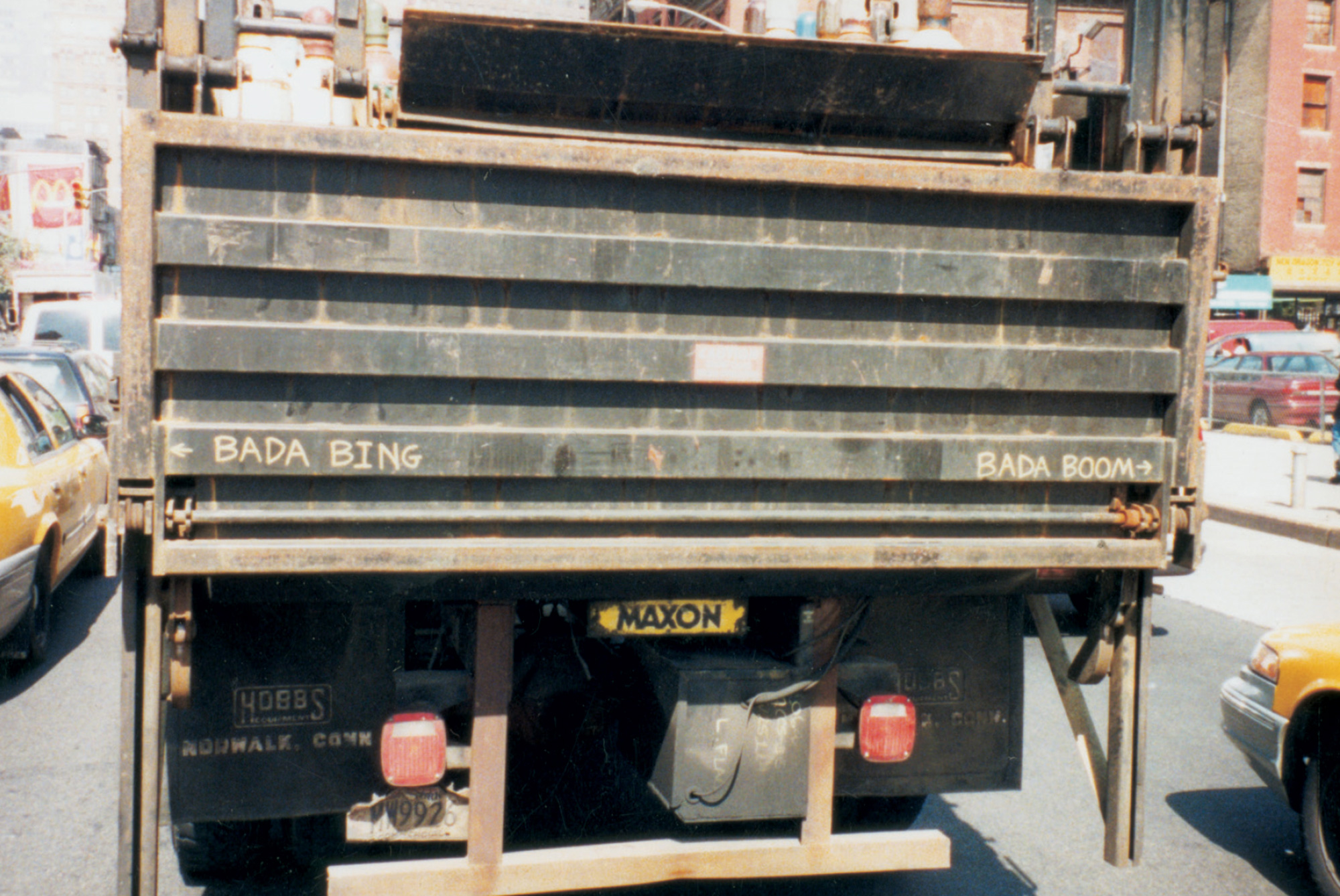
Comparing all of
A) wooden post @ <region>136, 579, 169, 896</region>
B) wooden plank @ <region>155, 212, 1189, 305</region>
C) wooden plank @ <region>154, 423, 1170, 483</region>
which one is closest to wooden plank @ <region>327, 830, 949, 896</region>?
wooden post @ <region>136, 579, 169, 896</region>

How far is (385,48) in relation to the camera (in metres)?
4.26

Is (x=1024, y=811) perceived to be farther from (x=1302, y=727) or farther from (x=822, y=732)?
(x=822, y=732)

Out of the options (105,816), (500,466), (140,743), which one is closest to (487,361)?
(500,466)

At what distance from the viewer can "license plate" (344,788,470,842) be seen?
3744mm

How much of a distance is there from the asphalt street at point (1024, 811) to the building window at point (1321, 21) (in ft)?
144

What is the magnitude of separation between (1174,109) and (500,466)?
2.20 m

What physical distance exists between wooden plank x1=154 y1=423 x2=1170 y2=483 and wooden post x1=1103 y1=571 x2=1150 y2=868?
52cm

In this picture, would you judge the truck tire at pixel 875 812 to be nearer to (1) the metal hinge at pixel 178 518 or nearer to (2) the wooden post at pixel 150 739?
(2) the wooden post at pixel 150 739

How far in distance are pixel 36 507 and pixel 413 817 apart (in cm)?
516

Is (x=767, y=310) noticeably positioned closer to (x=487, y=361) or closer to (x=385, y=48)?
(x=487, y=361)

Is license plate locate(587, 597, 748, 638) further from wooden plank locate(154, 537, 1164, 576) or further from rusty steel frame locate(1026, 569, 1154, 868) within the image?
rusty steel frame locate(1026, 569, 1154, 868)

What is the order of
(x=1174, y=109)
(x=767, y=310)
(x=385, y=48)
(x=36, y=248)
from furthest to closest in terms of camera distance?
(x=36, y=248)
(x=385, y=48)
(x=1174, y=109)
(x=767, y=310)

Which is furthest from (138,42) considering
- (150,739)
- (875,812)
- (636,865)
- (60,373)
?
(60,373)

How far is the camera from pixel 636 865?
3.58 meters
